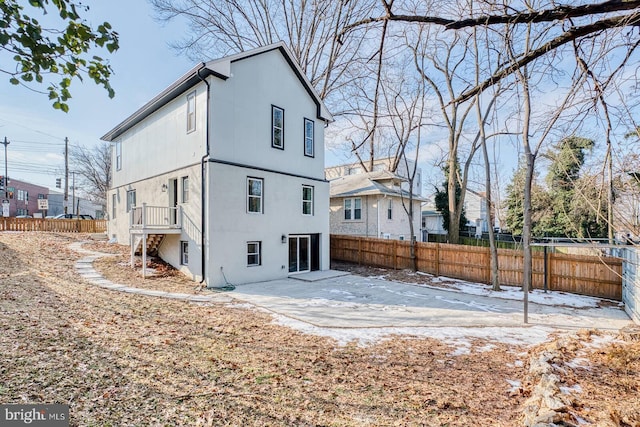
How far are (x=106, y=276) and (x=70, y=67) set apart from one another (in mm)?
9380

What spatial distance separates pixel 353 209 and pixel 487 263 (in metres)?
10.0

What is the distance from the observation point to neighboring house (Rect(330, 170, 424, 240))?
64.2ft

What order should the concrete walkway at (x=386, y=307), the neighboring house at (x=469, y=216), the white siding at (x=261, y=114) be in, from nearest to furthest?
the concrete walkway at (x=386, y=307) < the white siding at (x=261, y=114) < the neighboring house at (x=469, y=216)

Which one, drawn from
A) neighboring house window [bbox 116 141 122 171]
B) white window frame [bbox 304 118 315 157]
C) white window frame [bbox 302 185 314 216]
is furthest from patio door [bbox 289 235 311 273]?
neighboring house window [bbox 116 141 122 171]

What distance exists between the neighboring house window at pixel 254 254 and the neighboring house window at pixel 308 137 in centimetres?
475

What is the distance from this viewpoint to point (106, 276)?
33.0 feet

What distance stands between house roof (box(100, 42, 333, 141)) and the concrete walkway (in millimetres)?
6744

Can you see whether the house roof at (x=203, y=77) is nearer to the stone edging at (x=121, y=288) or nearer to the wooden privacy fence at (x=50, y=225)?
the stone edging at (x=121, y=288)

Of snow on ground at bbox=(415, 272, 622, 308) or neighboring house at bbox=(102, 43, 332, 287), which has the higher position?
neighboring house at bbox=(102, 43, 332, 287)

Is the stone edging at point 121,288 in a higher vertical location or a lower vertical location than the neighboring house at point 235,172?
lower

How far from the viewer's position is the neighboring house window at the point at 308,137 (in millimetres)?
13836

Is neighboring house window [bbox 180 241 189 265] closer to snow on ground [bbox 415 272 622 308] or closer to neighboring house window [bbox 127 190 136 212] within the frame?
neighboring house window [bbox 127 190 136 212]

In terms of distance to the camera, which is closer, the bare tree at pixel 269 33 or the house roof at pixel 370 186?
the bare tree at pixel 269 33

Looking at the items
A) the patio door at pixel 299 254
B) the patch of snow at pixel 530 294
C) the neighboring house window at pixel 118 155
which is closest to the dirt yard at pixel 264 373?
the patch of snow at pixel 530 294
